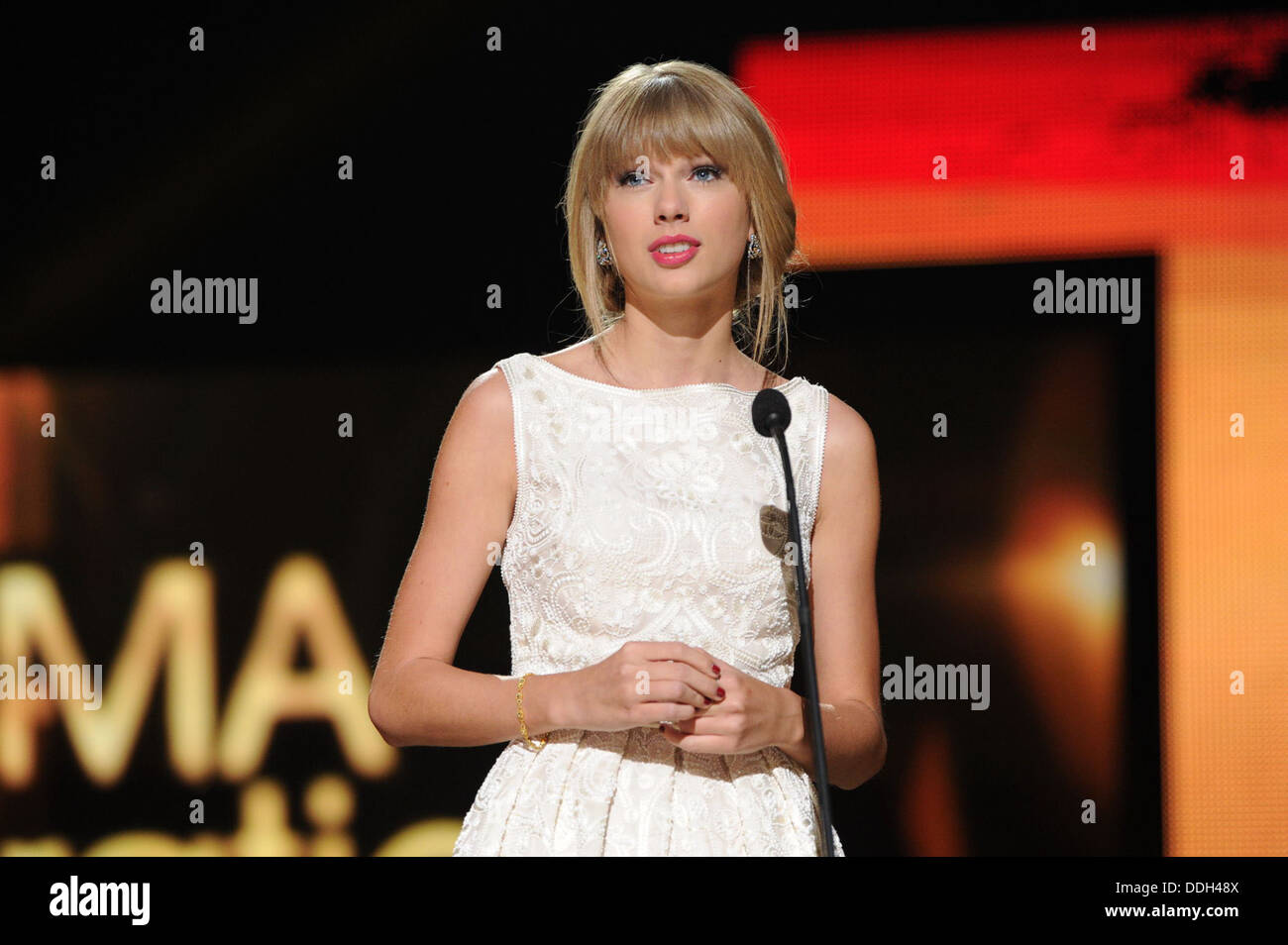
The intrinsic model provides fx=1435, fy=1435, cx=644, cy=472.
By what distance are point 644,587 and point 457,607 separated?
0.21 m

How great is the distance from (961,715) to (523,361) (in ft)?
6.42

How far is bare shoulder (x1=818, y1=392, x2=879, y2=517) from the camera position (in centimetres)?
180

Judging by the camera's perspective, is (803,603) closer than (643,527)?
Yes

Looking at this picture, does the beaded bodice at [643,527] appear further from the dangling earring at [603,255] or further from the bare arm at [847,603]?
the dangling earring at [603,255]

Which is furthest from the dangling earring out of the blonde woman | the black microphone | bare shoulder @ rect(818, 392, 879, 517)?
the black microphone

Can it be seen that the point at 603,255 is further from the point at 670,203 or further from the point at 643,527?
the point at 643,527

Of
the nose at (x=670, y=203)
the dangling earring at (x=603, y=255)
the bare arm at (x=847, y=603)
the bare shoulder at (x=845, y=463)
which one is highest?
the nose at (x=670, y=203)

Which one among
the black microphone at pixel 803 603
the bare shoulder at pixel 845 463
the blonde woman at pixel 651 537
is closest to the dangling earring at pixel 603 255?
the blonde woman at pixel 651 537

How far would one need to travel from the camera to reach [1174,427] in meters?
3.26

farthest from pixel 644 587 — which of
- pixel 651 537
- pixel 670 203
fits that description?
pixel 670 203

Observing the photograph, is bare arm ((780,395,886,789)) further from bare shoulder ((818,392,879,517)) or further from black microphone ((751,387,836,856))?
black microphone ((751,387,836,856))

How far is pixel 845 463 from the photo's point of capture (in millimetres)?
1824

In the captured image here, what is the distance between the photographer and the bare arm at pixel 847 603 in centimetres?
167
